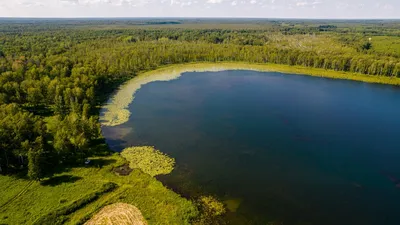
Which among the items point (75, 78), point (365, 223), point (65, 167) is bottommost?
point (365, 223)

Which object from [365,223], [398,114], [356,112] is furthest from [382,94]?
[365,223]

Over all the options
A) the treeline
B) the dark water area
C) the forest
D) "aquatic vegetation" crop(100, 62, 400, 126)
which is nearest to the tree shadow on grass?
the forest

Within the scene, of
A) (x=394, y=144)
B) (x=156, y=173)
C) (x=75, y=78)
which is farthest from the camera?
(x=75, y=78)

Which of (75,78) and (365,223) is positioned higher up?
(75,78)

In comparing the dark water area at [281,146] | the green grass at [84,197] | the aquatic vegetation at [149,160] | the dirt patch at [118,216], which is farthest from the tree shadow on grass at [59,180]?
the dark water area at [281,146]

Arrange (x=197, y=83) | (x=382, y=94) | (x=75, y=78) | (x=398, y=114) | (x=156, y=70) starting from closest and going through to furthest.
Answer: (x=398, y=114), (x=75, y=78), (x=382, y=94), (x=197, y=83), (x=156, y=70)

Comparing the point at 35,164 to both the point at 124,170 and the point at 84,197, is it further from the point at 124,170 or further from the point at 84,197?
the point at 124,170

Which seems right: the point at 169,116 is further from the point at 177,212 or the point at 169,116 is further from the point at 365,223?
the point at 365,223
